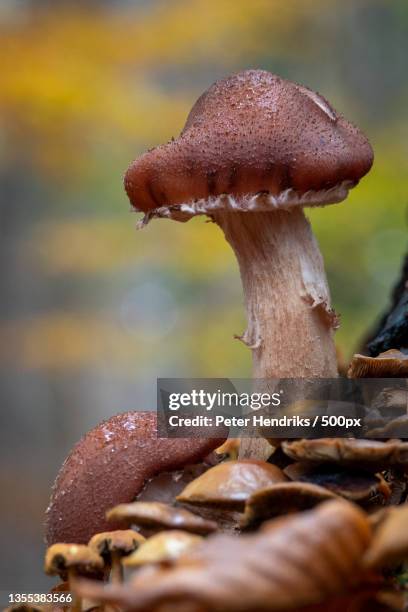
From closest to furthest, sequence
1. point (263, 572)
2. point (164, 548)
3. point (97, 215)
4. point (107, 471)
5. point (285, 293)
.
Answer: point (263, 572), point (164, 548), point (107, 471), point (285, 293), point (97, 215)

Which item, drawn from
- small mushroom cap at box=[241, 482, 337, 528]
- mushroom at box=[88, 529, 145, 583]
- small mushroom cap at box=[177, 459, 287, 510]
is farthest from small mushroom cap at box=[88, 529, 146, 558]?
small mushroom cap at box=[241, 482, 337, 528]

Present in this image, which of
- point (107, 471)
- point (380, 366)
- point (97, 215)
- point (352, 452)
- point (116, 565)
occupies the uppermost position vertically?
point (97, 215)

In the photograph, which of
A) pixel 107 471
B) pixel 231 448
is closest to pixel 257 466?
pixel 107 471

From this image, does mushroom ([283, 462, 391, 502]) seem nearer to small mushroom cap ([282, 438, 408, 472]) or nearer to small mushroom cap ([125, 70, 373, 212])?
small mushroom cap ([282, 438, 408, 472])

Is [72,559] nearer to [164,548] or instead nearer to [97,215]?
[164,548]

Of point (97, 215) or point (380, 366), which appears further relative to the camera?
point (97, 215)

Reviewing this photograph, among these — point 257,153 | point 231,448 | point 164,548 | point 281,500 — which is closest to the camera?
point 164,548
